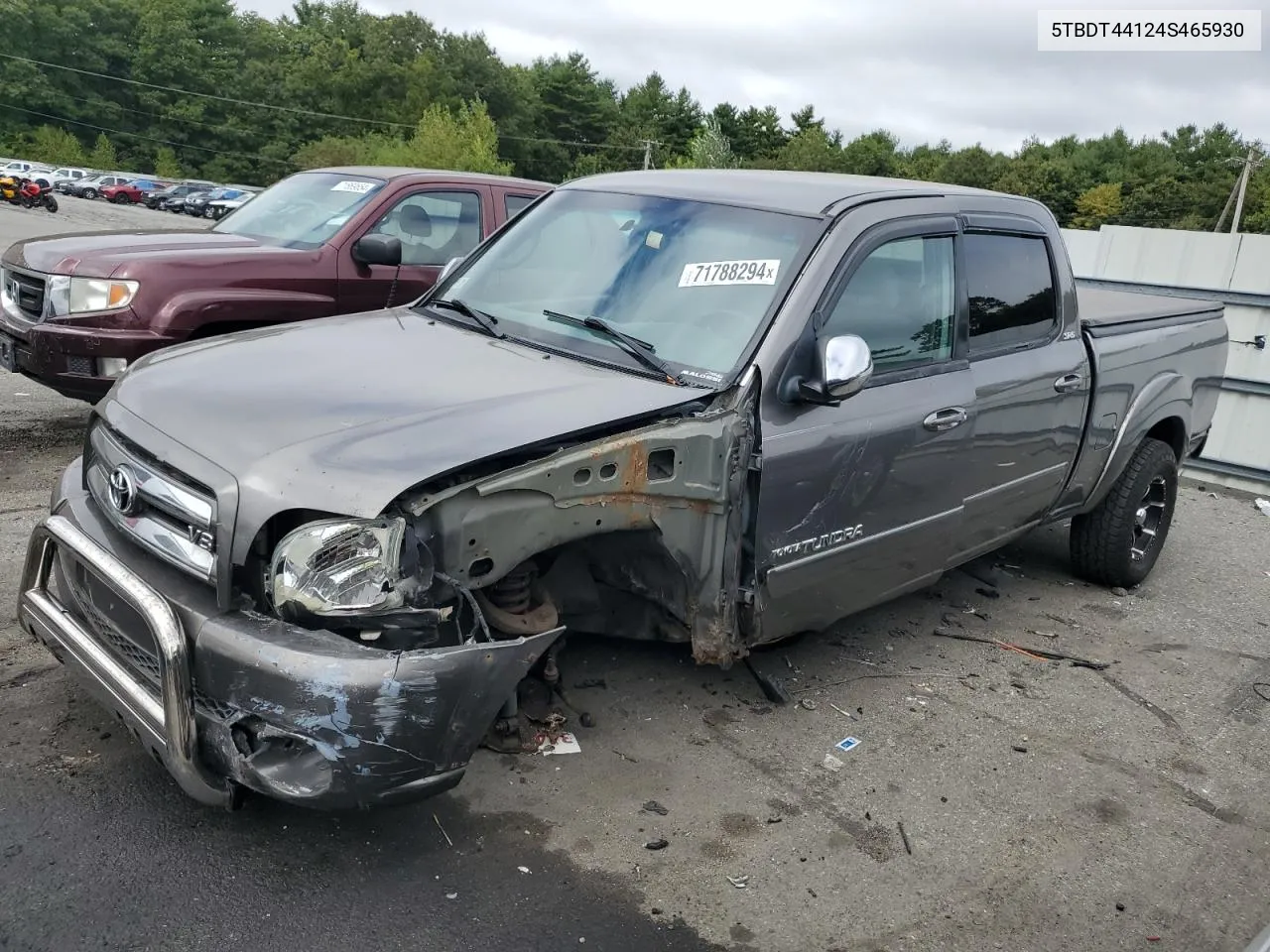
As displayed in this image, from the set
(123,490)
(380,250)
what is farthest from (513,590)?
(380,250)

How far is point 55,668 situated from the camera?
356 cm

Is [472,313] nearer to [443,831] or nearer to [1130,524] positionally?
[443,831]

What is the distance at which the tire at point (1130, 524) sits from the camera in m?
5.40

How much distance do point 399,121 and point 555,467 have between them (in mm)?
90670

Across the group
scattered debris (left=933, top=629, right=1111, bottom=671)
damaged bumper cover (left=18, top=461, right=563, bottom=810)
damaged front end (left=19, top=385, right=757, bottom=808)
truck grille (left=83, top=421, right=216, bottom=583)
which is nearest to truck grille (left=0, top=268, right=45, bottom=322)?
damaged front end (left=19, top=385, right=757, bottom=808)

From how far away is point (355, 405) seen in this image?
2848 millimetres

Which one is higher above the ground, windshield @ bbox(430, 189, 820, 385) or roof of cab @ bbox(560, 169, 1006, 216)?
roof of cab @ bbox(560, 169, 1006, 216)

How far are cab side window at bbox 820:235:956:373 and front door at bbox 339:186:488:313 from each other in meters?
3.37

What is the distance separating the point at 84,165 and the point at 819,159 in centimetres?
5221

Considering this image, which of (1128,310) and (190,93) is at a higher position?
(190,93)

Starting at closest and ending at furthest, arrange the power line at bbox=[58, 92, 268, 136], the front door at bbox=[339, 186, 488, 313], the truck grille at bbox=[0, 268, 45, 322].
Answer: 1. the truck grille at bbox=[0, 268, 45, 322]
2. the front door at bbox=[339, 186, 488, 313]
3. the power line at bbox=[58, 92, 268, 136]

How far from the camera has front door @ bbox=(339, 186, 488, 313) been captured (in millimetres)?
6414

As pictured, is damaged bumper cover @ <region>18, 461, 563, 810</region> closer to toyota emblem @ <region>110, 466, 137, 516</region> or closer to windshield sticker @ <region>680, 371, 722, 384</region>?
toyota emblem @ <region>110, 466, 137, 516</region>

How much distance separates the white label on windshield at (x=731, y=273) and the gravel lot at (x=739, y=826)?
1527 millimetres
